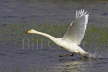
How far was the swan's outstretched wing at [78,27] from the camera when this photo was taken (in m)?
14.1

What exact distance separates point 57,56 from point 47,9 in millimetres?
7461

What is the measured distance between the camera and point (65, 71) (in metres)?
13.1

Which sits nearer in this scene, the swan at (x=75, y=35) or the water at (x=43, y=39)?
the water at (x=43, y=39)

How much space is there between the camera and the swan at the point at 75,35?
14.1 metres

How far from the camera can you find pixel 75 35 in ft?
47.1

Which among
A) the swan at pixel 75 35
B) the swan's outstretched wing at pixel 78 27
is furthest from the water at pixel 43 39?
the swan's outstretched wing at pixel 78 27

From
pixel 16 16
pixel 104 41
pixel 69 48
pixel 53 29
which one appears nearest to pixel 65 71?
pixel 69 48

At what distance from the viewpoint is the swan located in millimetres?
14109

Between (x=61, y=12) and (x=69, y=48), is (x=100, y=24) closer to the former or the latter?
(x=61, y=12)

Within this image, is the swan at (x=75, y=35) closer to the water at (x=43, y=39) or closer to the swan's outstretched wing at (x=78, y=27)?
the swan's outstretched wing at (x=78, y=27)

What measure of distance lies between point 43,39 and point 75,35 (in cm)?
300

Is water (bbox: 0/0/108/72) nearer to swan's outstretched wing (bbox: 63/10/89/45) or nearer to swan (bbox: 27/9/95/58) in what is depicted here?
swan (bbox: 27/9/95/58)

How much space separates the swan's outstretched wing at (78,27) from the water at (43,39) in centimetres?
70

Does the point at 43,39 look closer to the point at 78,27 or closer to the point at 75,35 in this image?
the point at 75,35
